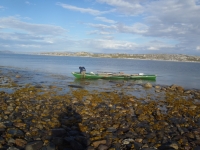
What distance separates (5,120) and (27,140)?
8.98 feet

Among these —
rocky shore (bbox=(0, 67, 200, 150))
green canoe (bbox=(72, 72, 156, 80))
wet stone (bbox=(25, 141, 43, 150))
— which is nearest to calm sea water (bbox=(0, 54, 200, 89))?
green canoe (bbox=(72, 72, 156, 80))

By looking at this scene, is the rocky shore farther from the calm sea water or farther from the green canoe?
the calm sea water

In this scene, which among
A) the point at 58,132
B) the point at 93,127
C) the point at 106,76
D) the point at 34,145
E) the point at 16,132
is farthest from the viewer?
the point at 106,76

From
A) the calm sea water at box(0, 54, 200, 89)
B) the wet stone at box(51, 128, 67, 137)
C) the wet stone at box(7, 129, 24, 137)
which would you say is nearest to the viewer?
the wet stone at box(7, 129, 24, 137)

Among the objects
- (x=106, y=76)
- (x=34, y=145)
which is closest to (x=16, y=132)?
(x=34, y=145)

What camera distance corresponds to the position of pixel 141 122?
10742mm

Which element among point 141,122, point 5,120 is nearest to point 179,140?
point 141,122

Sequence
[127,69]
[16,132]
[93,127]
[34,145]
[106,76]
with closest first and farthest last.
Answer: [34,145], [16,132], [93,127], [106,76], [127,69]

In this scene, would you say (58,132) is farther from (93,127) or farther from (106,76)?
(106,76)

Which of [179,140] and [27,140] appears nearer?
[27,140]

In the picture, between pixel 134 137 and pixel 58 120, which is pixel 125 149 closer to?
pixel 134 137

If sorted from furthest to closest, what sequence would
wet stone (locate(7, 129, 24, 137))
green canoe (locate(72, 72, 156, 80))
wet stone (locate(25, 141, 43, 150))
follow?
1. green canoe (locate(72, 72, 156, 80))
2. wet stone (locate(7, 129, 24, 137))
3. wet stone (locate(25, 141, 43, 150))

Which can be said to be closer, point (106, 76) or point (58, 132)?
point (58, 132)

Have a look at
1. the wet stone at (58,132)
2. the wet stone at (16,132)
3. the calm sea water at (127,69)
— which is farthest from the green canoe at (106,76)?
the wet stone at (16,132)
